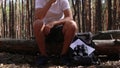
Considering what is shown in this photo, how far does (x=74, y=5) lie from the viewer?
12.1 m

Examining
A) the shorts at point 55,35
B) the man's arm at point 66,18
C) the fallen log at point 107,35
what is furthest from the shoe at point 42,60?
the fallen log at point 107,35

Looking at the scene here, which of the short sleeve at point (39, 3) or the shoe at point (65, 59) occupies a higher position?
the short sleeve at point (39, 3)

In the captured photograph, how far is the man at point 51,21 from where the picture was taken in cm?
583

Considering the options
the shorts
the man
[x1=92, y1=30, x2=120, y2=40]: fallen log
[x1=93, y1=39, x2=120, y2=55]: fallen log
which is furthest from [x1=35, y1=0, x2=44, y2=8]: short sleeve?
[x1=92, y1=30, x2=120, y2=40]: fallen log

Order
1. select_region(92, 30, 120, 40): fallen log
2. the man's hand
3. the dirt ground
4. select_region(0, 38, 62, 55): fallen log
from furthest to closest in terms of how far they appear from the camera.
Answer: select_region(92, 30, 120, 40): fallen log < select_region(0, 38, 62, 55): fallen log < the man's hand < the dirt ground

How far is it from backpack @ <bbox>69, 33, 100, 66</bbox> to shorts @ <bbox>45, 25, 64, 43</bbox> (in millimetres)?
255

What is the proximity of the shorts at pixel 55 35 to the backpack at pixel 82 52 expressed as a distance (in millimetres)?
255

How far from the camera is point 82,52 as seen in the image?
590 centimetres

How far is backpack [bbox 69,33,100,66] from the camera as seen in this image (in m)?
5.80

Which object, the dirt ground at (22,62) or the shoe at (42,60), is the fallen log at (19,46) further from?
the shoe at (42,60)

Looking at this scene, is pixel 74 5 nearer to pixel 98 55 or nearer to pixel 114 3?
pixel 114 3

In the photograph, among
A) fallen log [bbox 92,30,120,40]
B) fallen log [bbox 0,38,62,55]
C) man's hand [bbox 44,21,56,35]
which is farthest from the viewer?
fallen log [bbox 92,30,120,40]

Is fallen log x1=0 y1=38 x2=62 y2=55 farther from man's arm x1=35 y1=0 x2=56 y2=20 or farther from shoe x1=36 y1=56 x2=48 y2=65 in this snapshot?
man's arm x1=35 y1=0 x2=56 y2=20

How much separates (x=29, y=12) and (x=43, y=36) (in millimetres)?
8780
